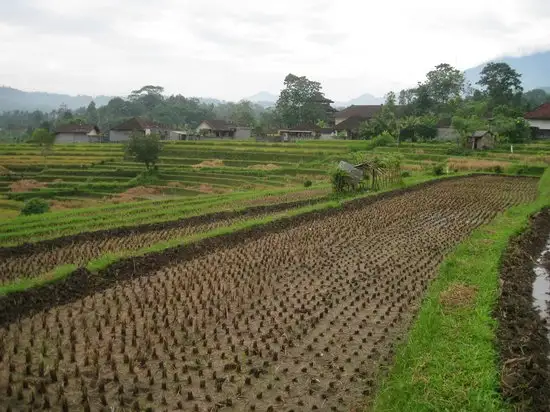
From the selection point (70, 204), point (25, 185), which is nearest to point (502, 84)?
point (70, 204)

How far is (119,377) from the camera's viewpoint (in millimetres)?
5449

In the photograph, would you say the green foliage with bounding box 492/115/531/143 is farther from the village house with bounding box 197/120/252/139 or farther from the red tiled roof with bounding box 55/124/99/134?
the red tiled roof with bounding box 55/124/99/134

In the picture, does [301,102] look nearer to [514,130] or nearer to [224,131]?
[224,131]

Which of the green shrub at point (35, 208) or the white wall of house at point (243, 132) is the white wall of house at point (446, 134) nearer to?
the white wall of house at point (243, 132)

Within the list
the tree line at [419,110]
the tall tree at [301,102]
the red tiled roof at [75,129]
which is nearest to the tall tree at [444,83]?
the tree line at [419,110]

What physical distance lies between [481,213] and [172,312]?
514 inches

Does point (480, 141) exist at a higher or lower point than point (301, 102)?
lower

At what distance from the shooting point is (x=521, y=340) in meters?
6.36

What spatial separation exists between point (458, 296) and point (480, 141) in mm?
37089

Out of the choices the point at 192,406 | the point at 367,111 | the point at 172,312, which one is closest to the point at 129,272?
the point at 172,312

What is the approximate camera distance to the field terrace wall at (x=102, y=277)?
7.85 meters

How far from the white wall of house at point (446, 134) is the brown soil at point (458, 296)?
142 feet

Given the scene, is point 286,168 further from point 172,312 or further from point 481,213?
point 172,312

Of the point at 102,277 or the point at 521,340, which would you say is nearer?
the point at 521,340
